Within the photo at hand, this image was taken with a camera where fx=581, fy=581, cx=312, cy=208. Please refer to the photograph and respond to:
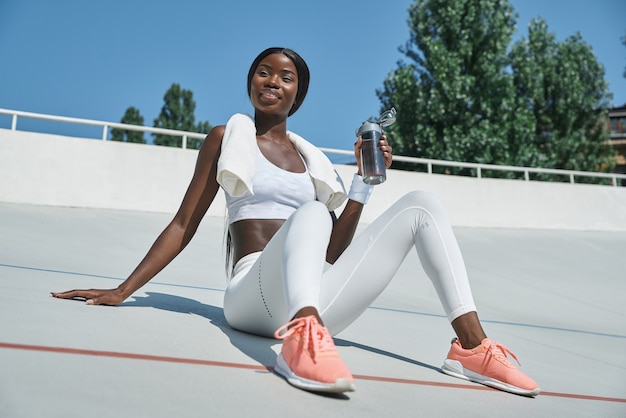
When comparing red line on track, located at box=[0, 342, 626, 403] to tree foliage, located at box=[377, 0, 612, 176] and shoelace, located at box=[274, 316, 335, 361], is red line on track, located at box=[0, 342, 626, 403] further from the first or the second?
tree foliage, located at box=[377, 0, 612, 176]

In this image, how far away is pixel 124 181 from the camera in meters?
6.94

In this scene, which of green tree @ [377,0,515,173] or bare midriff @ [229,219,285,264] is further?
green tree @ [377,0,515,173]

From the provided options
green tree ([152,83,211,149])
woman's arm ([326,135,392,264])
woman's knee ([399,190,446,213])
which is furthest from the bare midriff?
green tree ([152,83,211,149])

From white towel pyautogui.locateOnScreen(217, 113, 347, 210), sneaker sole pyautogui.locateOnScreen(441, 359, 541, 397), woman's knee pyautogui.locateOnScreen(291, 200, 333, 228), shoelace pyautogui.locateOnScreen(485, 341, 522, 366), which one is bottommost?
sneaker sole pyautogui.locateOnScreen(441, 359, 541, 397)

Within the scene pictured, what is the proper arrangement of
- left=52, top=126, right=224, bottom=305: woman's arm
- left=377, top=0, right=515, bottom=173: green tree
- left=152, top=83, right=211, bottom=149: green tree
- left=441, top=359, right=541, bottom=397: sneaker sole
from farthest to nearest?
1. left=152, top=83, right=211, bottom=149: green tree
2. left=377, top=0, right=515, bottom=173: green tree
3. left=52, top=126, right=224, bottom=305: woman's arm
4. left=441, top=359, right=541, bottom=397: sneaker sole

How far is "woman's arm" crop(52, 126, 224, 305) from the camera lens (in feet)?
5.88

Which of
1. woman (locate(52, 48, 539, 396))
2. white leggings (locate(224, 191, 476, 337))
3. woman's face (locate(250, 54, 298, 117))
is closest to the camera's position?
woman (locate(52, 48, 539, 396))

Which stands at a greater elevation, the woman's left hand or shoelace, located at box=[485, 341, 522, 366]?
the woman's left hand

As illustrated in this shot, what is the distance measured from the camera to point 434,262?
1640 mm

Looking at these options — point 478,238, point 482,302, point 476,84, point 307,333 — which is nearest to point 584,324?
point 482,302

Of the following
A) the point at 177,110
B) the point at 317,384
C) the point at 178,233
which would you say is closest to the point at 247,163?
the point at 178,233

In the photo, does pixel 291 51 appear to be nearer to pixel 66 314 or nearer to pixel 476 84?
pixel 66 314

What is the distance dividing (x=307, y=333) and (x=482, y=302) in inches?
134

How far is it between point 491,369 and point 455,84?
1340cm
